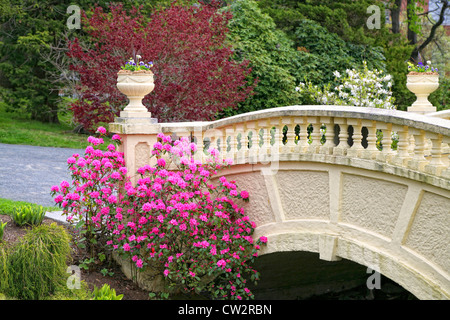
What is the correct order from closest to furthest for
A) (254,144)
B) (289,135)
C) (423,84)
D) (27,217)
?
1. (289,135)
2. (254,144)
3. (27,217)
4. (423,84)

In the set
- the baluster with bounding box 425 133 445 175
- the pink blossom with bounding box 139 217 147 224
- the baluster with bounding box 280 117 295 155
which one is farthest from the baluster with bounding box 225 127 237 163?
the baluster with bounding box 425 133 445 175

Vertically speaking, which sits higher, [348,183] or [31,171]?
[31,171]

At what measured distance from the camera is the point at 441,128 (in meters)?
5.28

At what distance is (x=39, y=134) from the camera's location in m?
18.1

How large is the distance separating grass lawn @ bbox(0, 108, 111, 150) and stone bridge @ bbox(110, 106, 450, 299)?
10.0 metres

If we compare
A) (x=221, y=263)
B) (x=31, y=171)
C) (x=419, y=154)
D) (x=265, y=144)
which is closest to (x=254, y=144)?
(x=265, y=144)

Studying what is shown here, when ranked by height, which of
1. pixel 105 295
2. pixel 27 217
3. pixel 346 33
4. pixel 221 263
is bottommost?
pixel 105 295

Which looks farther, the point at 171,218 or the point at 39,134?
the point at 39,134

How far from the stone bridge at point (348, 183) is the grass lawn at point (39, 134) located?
1002 cm

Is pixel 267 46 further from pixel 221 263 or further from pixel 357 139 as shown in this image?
pixel 357 139

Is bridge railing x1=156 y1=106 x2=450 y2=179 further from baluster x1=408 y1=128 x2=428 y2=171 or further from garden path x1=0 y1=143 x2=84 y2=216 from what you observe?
garden path x1=0 y1=143 x2=84 y2=216

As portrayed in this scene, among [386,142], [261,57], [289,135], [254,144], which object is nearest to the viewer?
[386,142]

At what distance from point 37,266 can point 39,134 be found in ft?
40.2

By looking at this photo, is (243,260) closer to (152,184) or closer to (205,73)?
(152,184)
